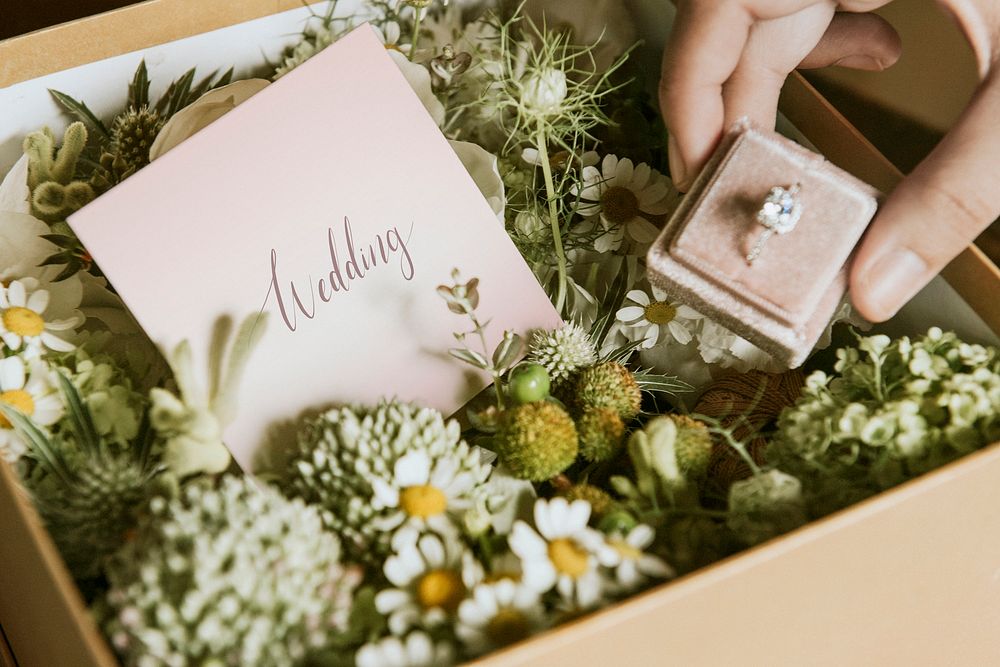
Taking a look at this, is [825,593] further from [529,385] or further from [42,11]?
[42,11]

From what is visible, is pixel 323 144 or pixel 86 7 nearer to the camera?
pixel 323 144

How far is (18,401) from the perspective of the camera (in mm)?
667

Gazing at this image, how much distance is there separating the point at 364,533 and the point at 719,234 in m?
0.42

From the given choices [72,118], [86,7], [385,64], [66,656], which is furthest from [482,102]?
[66,656]

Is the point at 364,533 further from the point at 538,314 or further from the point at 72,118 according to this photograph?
the point at 72,118

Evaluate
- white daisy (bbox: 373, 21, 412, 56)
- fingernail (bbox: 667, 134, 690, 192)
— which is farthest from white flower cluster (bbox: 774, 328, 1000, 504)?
white daisy (bbox: 373, 21, 412, 56)

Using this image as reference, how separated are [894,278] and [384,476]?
50 cm

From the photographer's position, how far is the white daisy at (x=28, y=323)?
2.30ft

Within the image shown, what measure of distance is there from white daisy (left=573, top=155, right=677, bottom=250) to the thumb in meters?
0.28

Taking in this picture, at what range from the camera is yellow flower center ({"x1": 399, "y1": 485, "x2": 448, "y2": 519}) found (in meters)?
0.58

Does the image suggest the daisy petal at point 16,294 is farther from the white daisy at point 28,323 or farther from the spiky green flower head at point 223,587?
the spiky green flower head at point 223,587

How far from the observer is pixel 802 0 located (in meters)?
0.81

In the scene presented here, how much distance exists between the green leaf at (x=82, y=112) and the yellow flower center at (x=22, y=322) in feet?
0.86

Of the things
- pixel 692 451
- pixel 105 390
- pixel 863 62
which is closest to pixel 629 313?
pixel 692 451
